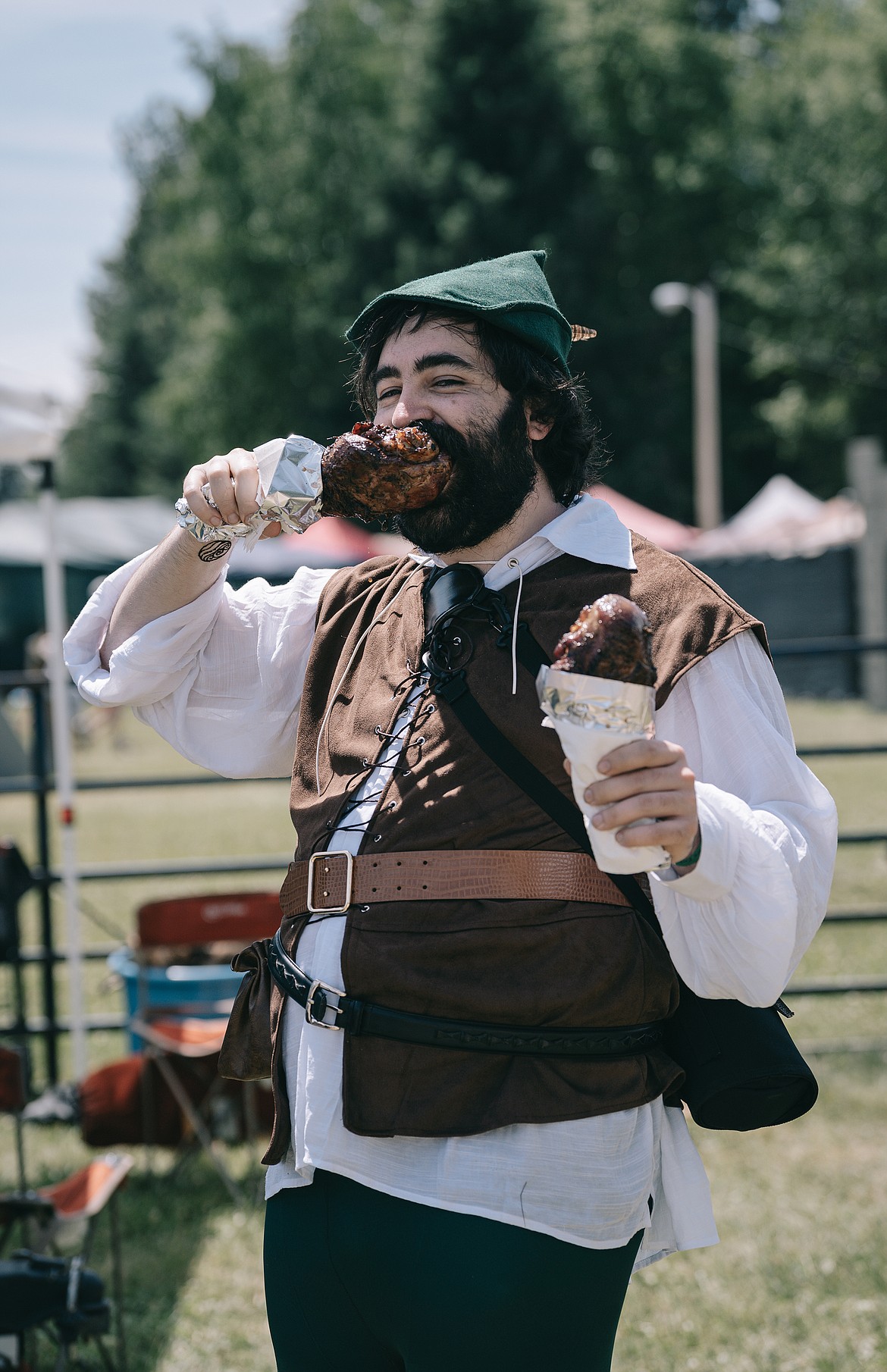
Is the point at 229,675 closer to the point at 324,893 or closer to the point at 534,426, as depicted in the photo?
the point at 324,893

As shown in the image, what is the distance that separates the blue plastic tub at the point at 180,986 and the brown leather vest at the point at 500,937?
3270mm

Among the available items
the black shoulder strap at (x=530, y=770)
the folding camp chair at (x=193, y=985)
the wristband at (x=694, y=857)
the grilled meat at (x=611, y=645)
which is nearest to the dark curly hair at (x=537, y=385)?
the black shoulder strap at (x=530, y=770)

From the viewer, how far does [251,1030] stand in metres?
1.89

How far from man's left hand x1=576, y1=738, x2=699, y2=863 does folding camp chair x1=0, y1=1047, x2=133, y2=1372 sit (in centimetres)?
255

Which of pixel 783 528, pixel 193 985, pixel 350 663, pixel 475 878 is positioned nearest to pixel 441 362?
pixel 350 663

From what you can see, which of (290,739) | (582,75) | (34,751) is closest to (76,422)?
(582,75)

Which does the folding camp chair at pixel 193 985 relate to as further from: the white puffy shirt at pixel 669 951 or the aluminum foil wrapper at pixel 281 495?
the aluminum foil wrapper at pixel 281 495

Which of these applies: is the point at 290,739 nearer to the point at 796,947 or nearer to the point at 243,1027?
the point at 243,1027

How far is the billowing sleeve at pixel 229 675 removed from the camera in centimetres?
208

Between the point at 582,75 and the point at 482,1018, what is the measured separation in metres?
31.1

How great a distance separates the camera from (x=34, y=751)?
5551mm

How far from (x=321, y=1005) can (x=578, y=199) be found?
2627 centimetres

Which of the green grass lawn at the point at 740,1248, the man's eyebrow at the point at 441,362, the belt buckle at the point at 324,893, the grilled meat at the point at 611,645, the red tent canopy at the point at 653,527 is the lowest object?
the green grass lawn at the point at 740,1248

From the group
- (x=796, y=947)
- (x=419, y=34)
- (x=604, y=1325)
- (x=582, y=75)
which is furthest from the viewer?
(x=582, y=75)
